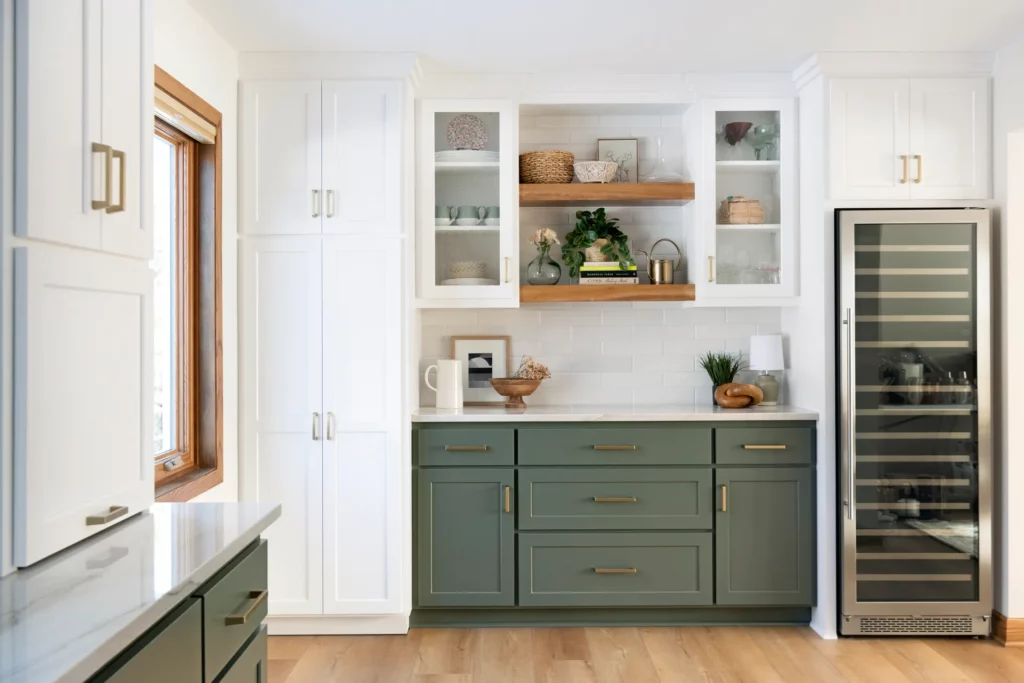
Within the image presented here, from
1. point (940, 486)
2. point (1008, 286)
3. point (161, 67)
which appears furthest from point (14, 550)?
point (1008, 286)

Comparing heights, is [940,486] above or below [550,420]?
below

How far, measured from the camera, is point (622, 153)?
13.7 feet

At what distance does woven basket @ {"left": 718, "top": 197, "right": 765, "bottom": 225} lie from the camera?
3861mm

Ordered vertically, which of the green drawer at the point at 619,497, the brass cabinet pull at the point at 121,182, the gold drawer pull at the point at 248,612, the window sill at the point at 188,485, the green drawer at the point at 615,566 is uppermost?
the brass cabinet pull at the point at 121,182

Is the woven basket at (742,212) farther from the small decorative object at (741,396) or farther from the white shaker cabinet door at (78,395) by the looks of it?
the white shaker cabinet door at (78,395)

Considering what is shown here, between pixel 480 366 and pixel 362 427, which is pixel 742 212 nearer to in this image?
pixel 480 366

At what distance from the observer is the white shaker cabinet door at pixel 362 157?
3.57m

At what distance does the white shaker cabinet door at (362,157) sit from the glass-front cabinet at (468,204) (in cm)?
26

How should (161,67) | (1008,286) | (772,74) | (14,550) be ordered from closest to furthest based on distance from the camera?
(14,550)
(161,67)
(1008,286)
(772,74)

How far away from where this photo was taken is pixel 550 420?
367 cm

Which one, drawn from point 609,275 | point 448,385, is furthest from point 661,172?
point 448,385

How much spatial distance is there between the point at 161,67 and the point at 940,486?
3384 millimetres

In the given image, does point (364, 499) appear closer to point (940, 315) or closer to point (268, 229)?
point (268, 229)

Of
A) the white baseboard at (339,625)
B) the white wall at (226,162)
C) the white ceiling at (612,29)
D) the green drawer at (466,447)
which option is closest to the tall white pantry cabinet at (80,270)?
the white wall at (226,162)
